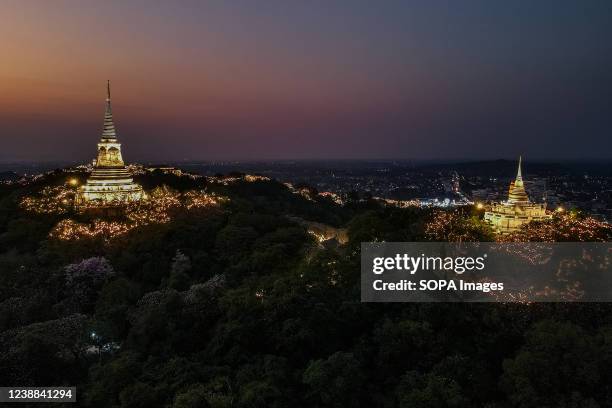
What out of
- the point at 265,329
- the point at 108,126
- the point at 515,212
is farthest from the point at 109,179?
the point at 515,212

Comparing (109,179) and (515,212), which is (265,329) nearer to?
(515,212)

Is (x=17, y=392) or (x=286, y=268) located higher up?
(x=286, y=268)

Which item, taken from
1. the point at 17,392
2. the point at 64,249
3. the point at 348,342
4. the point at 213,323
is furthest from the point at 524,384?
the point at 64,249

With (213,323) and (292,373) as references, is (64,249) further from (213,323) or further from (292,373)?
(292,373)

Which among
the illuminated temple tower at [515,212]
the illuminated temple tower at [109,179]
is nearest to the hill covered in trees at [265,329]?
the illuminated temple tower at [515,212]

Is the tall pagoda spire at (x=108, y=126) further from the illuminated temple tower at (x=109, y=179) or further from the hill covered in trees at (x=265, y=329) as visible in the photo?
the hill covered in trees at (x=265, y=329)
